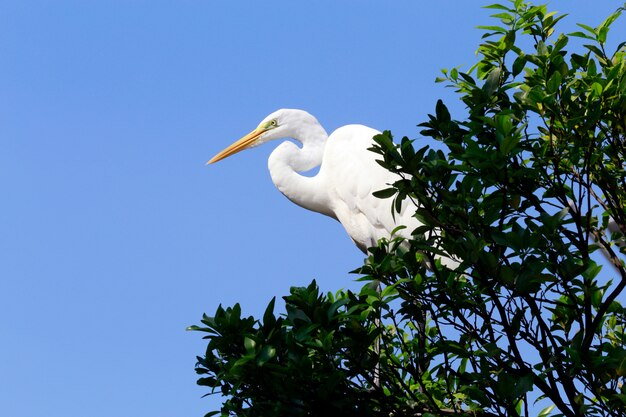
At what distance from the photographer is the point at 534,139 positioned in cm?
459

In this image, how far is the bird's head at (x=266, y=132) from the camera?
346 inches

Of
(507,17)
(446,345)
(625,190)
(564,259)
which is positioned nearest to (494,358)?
(446,345)

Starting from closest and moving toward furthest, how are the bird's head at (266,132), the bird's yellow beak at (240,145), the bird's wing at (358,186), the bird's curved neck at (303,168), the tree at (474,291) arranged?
the tree at (474,291)
the bird's wing at (358,186)
the bird's curved neck at (303,168)
the bird's head at (266,132)
the bird's yellow beak at (240,145)

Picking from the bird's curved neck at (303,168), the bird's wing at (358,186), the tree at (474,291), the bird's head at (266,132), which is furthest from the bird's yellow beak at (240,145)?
the tree at (474,291)

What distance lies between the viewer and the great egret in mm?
8055

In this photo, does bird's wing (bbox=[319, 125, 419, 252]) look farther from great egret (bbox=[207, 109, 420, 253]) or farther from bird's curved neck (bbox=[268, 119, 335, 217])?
Answer: bird's curved neck (bbox=[268, 119, 335, 217])

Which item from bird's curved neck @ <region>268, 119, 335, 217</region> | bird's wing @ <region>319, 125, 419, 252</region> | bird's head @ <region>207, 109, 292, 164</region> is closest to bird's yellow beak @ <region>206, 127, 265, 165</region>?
bird's head @ <region>207, 109, 292, 164</region>

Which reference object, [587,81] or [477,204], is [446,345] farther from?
[587,81]

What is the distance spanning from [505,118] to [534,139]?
0.42 meters

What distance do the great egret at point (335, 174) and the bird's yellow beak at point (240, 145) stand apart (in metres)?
0.02

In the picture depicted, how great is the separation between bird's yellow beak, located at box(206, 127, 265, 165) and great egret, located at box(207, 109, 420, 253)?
0.07 ft

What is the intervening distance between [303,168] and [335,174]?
1.27 feet

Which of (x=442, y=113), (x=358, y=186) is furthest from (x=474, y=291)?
(x=358, y=186)

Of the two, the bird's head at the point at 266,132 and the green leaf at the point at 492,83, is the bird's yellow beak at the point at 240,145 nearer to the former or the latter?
the bird's head at the point at 266,132
